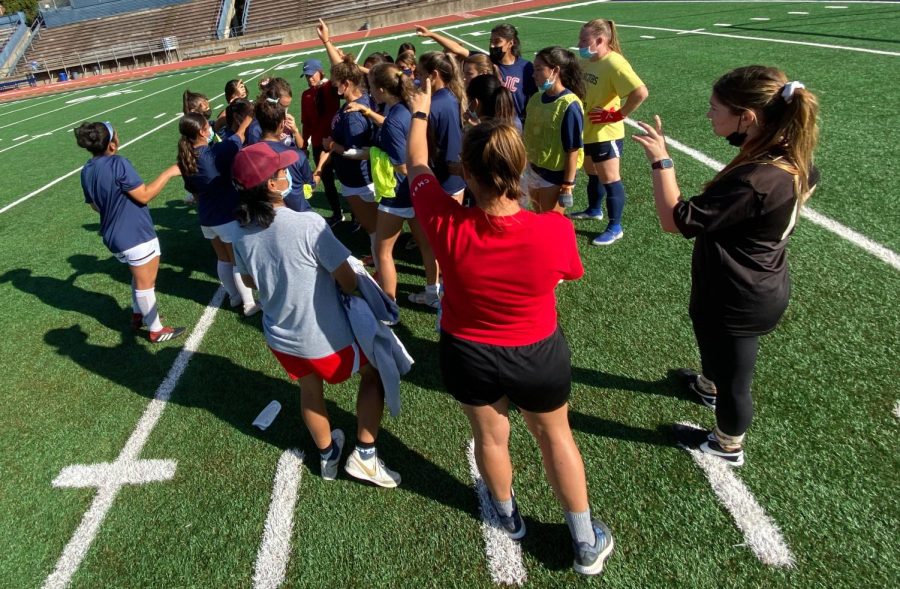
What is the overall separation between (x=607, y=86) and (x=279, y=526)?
4527 mm

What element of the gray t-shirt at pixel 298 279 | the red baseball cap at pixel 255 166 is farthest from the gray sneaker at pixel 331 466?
the red baseball cap at pixel 255 166

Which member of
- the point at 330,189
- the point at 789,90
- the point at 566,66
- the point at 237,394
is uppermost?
the point at 789,90

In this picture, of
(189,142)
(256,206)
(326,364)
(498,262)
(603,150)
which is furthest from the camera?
(603,150)

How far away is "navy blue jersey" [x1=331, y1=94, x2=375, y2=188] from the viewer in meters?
4.58

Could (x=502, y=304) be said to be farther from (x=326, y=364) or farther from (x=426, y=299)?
(x=426, y=299)

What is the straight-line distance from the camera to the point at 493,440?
2246mm

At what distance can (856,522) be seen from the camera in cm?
245

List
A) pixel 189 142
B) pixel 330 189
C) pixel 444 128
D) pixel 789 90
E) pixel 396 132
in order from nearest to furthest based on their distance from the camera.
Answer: pixel 789 90 → pixel 396 132 → pixel 444 128 → pixel 189 142 → pixel 330 189

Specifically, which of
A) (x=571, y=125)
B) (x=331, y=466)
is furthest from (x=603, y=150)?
(x=331, y=466)

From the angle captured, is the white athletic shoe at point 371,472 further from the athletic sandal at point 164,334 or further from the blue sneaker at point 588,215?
the blue sneaker at point 588,215

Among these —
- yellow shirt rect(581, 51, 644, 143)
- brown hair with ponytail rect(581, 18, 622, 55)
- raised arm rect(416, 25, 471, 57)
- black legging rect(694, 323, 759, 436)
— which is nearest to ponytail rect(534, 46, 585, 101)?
yellow shirt rect(581, 51, 644, 143)

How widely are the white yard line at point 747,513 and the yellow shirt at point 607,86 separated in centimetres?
318

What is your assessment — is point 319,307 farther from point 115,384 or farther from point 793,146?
point 115,384

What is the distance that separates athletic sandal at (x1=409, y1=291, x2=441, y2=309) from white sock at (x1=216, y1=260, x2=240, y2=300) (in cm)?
179
